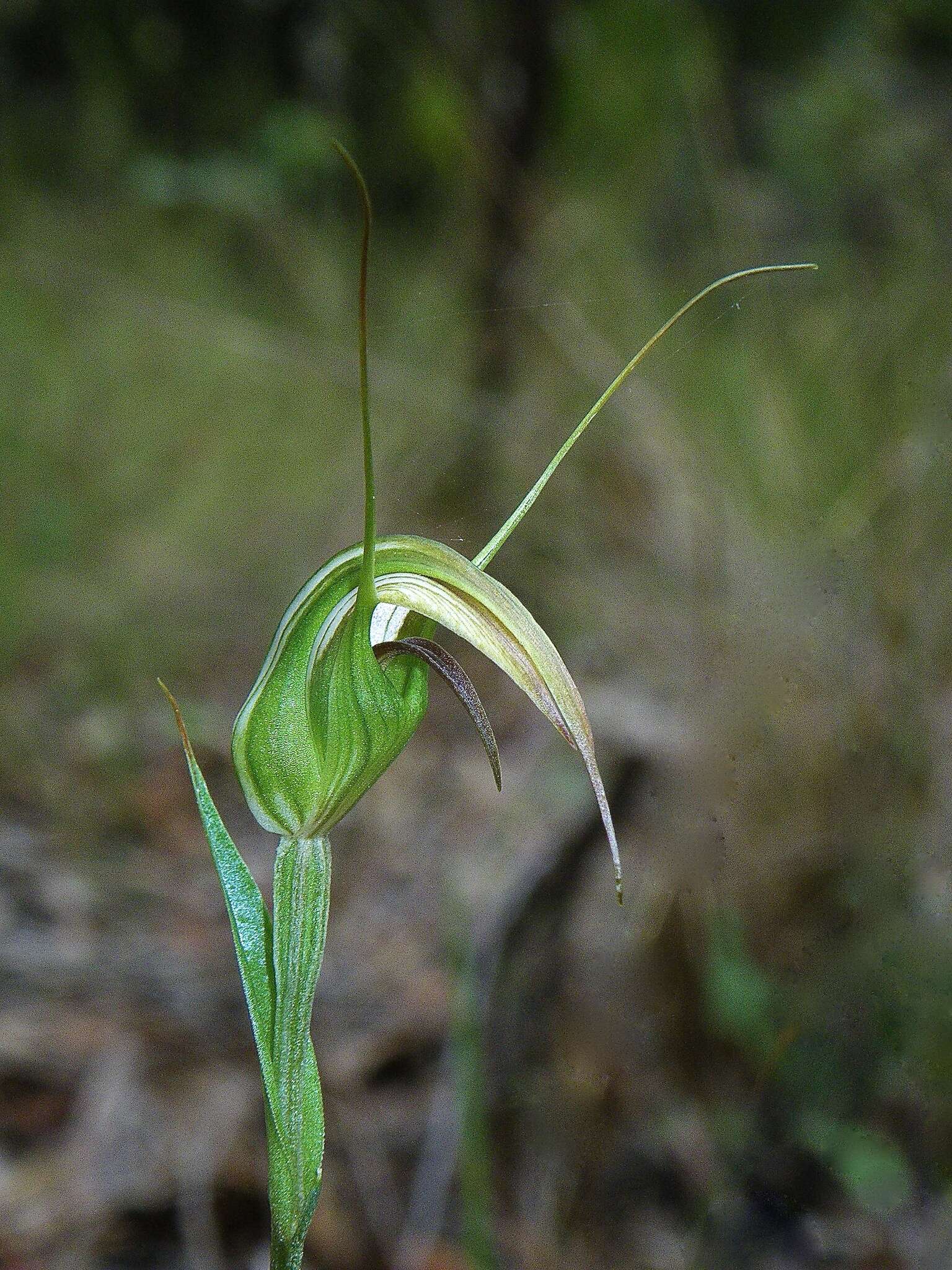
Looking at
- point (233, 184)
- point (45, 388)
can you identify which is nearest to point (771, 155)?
point (233, 184)

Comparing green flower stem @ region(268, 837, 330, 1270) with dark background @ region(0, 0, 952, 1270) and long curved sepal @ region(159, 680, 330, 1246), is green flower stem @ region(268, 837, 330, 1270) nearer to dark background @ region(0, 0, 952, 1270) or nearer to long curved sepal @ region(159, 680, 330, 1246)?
long curved sepal @ region(159, 680, 330, 1246)

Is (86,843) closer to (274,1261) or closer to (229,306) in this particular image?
(274,1261)

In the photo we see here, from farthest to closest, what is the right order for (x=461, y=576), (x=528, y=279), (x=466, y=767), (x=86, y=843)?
(x=528, y=279) → (x=466, y=767) → (x=86, y=843) → (x=461, y=576)

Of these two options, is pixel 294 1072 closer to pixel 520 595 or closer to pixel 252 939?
pixel 252 939

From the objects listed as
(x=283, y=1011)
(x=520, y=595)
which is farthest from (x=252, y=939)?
(x=520, y=595)

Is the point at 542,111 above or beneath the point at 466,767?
above

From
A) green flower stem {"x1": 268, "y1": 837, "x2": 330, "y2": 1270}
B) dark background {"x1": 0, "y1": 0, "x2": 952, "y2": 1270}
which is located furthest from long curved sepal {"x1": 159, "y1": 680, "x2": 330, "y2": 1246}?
dark background {"x1": 0, "y1": 0, "x2": 952, "y2": 1270}

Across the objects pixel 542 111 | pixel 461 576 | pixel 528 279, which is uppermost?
pixel 461 576
